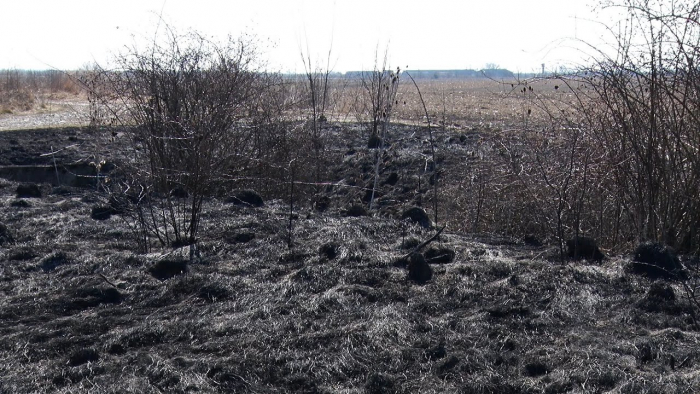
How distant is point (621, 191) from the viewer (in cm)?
688

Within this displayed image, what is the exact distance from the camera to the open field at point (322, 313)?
12.8 feet

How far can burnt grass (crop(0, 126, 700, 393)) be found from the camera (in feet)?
12.7

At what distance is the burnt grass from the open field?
13 millimetres

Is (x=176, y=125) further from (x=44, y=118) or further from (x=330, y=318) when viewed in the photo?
(x=44, y=118)

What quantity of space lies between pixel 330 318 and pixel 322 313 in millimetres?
→ 119

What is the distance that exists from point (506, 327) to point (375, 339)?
79cm

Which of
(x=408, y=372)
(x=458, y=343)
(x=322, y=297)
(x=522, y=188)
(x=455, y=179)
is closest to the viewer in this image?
(x=408, y=372)

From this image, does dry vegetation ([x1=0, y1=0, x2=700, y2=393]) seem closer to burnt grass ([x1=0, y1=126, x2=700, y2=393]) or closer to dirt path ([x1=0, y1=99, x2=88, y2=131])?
burnt grass ([x1=0, y1=126, x2=700, y2=393])

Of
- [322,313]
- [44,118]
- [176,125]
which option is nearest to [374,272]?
[322,313]

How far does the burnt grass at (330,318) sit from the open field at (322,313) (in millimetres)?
13

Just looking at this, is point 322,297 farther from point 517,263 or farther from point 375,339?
point 517,263

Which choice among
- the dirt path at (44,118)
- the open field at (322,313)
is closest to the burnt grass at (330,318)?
the open field at (322,313)

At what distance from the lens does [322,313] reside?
4.83 metres

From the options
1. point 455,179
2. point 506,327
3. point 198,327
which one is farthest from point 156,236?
point 455,179
